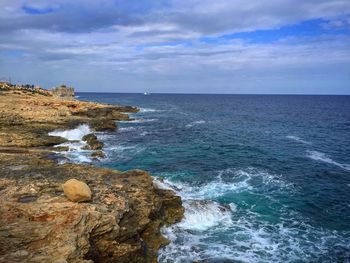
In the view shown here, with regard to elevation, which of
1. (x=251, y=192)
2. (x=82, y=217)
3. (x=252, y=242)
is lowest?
(x=252, y=242)

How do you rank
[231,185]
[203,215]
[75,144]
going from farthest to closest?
1. [75,144]
2. [231,185]
3. [203,215]

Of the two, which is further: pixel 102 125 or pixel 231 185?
pixel 102 125

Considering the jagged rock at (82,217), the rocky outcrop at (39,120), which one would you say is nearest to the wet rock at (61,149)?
the rocky outcrop at (39,120)

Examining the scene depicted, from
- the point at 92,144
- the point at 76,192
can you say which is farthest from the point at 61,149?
the point at 76,192

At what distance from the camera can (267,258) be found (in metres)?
19.6

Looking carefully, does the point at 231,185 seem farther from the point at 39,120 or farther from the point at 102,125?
the point at 102,125

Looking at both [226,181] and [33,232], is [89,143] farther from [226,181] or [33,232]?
[33,232]

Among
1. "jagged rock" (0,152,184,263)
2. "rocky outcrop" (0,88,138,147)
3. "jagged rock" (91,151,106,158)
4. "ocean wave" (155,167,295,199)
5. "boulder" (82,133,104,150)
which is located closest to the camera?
"jagged rock" (0,152,184,263)

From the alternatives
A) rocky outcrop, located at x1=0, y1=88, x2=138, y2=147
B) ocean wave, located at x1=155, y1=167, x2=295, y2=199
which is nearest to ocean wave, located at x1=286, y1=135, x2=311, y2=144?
ocean wave, located at x1=155, y1=167, x2=295, y2=199

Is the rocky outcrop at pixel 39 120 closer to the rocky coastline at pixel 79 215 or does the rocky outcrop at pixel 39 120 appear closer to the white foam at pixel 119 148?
the white foam at pixel 119 148

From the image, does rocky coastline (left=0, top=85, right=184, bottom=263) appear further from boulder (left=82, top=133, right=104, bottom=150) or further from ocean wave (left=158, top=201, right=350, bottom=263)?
boulder (left=82, top=133, right=104, bottom=150)

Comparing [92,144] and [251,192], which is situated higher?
[92,144]

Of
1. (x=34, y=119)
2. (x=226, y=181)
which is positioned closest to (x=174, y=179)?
(x=226, y=181)

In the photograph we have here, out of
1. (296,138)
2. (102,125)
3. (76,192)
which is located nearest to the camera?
(76,192)
